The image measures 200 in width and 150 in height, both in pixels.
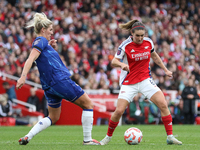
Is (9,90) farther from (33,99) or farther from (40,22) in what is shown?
(40,22)

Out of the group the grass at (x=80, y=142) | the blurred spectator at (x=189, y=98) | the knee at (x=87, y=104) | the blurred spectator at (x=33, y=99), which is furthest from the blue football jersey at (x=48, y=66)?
the blurred spectator at (x=189, y=98)

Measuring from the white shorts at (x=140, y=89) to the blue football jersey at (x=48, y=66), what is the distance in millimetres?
1250

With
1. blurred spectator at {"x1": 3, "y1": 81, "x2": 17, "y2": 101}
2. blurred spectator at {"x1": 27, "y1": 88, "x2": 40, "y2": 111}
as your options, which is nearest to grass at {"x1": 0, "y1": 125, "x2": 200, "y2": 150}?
blurred spectator at {"x1": 3, "y1": 81, "x2": 17, "y2": 101}

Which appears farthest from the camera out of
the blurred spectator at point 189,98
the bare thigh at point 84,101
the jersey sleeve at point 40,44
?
the blurred spectator at point 189,98

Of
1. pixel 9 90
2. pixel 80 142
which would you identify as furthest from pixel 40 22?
pixel 9 90

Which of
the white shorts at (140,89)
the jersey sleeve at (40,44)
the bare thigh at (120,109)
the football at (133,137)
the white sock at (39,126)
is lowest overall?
the football at (133,137)

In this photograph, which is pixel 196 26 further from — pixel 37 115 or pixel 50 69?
pixel 50 69

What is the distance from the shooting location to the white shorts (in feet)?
23.6

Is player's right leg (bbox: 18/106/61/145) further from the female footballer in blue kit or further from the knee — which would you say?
the knee

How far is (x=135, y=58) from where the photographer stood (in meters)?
7.24

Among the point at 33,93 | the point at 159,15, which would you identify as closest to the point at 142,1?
the point at 159,15

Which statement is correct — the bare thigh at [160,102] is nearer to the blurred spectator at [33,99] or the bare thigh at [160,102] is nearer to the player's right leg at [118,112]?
the player's right leg at [118,112]

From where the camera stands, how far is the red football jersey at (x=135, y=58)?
7.24 meters

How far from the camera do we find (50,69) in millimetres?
6527
